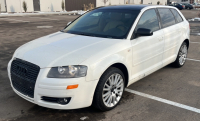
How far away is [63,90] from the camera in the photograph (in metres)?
3.03

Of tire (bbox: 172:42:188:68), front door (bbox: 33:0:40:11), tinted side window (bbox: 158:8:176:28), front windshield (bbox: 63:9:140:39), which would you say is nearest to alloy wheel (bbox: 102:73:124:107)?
front windshield (bbox: 63:9:140:39)

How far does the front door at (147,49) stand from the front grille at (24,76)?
178 centimetres

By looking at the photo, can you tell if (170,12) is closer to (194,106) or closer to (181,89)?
(181,89)

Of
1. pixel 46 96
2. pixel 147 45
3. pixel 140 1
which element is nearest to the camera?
pixel 46 96

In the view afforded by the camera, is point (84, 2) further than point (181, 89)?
Yes

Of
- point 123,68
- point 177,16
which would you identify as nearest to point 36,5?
point 177,16

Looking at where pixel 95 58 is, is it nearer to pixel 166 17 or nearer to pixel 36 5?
pixel 166 17

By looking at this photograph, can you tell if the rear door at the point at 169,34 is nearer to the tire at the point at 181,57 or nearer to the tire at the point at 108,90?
the tire at the point at 181,57

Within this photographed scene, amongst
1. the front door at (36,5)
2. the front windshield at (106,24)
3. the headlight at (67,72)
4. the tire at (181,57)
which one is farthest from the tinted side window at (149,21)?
the front door at (36,5)

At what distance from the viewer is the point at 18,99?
Result: 13.1ft

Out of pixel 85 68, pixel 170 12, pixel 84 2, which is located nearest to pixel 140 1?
pixel 84 2

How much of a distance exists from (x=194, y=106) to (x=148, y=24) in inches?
72.6

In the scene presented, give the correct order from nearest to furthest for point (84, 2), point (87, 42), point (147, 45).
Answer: point (87, 42) < point (147, 45) < point (84, 2)

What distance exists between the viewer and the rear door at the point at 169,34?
16.2 ft
